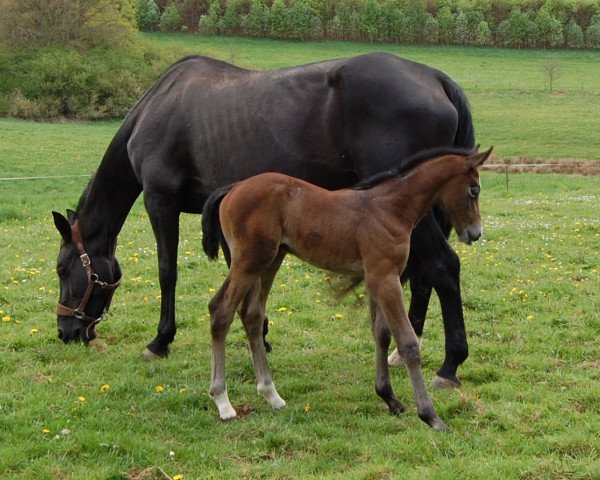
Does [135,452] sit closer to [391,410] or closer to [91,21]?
[391,410]

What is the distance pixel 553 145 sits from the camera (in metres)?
39.1

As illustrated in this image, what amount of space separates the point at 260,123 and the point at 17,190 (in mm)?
16352

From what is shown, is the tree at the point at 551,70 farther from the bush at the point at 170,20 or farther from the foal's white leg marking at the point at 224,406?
the foal's white leg marking at the point at 224,406

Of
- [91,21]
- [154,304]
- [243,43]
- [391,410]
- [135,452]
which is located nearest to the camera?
[135,452]

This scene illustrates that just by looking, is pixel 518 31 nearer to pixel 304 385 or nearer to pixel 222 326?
pixel 304 385

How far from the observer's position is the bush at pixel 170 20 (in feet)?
251

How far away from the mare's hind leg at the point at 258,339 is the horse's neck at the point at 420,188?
1.37 m

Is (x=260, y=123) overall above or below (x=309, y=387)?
above

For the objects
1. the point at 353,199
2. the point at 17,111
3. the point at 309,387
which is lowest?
the point at 17,111

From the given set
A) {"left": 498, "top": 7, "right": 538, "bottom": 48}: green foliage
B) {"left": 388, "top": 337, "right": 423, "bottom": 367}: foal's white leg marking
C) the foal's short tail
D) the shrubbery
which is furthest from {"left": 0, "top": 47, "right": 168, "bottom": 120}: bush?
the foal's short tail

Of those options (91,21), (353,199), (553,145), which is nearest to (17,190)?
(353,199)

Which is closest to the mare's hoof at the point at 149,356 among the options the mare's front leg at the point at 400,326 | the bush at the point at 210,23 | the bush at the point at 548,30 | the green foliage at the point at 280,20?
the mare's front leg at the point at 400,326

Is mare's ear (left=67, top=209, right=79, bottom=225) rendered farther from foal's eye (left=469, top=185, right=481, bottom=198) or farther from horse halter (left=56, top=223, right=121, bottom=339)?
foal's eye (left=469, top=185, right=481, bottom=198)

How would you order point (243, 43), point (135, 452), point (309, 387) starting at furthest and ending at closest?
point (243, 43)
point (309, 387)
point (135, 452)
